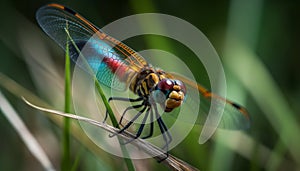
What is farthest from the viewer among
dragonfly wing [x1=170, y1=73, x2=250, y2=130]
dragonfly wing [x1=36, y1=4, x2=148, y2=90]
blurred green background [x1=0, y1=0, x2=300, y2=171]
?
blurred green background [x1=0, y1=0, x2=300, y2=171]

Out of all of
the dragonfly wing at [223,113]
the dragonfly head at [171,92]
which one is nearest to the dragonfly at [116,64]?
the dragonfly head at [171,92]

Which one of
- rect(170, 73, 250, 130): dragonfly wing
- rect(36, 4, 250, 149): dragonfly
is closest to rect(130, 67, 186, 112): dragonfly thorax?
rect(36, 4, 250, 149): dragonfly

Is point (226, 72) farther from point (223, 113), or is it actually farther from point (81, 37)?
point (81, 37)

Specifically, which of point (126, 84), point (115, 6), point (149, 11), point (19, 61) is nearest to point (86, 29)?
point (126, 84)

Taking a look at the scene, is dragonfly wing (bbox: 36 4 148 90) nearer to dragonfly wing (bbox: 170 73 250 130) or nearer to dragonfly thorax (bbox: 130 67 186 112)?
dragonfly thorax (bbox: 130 67 186 112)

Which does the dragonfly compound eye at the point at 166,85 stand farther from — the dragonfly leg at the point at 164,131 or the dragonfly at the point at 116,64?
the dragonfly leg at the point at 164,131

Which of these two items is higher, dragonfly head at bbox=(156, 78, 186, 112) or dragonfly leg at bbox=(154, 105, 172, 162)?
dragonfly head at bbox=(156, 78, 186, 112)
